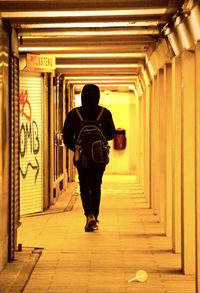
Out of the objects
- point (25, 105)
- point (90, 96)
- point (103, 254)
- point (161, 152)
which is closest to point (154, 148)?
point (161, 152)

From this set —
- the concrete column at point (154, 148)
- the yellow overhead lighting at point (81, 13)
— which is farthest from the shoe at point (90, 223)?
the yellow overhead lighting at point (81, 13)

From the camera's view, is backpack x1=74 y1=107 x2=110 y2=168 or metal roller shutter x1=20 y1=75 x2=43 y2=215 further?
metal roller shutter x1=20 y1=75 x2=43 y2=215

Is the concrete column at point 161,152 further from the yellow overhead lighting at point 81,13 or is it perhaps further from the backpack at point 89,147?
the yellow overhead lighting at point 81,13

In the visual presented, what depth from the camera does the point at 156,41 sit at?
362 inches

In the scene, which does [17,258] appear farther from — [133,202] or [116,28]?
[133,202]

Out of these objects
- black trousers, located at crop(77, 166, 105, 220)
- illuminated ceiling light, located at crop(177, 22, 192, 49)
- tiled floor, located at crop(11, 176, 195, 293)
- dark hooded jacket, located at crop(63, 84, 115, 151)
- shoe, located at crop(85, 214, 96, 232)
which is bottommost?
tiled floor, located at crop(11, 176, 195, 293)

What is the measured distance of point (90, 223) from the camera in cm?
920

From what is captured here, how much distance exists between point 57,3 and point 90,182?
3.03 m

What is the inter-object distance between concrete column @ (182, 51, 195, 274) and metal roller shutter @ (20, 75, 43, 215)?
173 inches

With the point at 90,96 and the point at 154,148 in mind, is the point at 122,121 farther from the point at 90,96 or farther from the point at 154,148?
the point at 90,96

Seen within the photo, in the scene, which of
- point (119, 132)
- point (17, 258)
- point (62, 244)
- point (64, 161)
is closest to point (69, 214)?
point (62, 244)

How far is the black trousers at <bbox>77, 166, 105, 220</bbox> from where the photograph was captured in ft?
29.7

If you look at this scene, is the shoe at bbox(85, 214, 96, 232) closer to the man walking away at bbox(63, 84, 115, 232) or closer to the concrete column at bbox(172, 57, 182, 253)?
the man walking away at bbox(63, 84, 115, 232)

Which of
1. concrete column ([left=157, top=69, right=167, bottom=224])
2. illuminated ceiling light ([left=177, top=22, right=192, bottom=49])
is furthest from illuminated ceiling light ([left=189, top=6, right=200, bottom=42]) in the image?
concrete column ([left=157, top=69, right=167, bottom=224])
